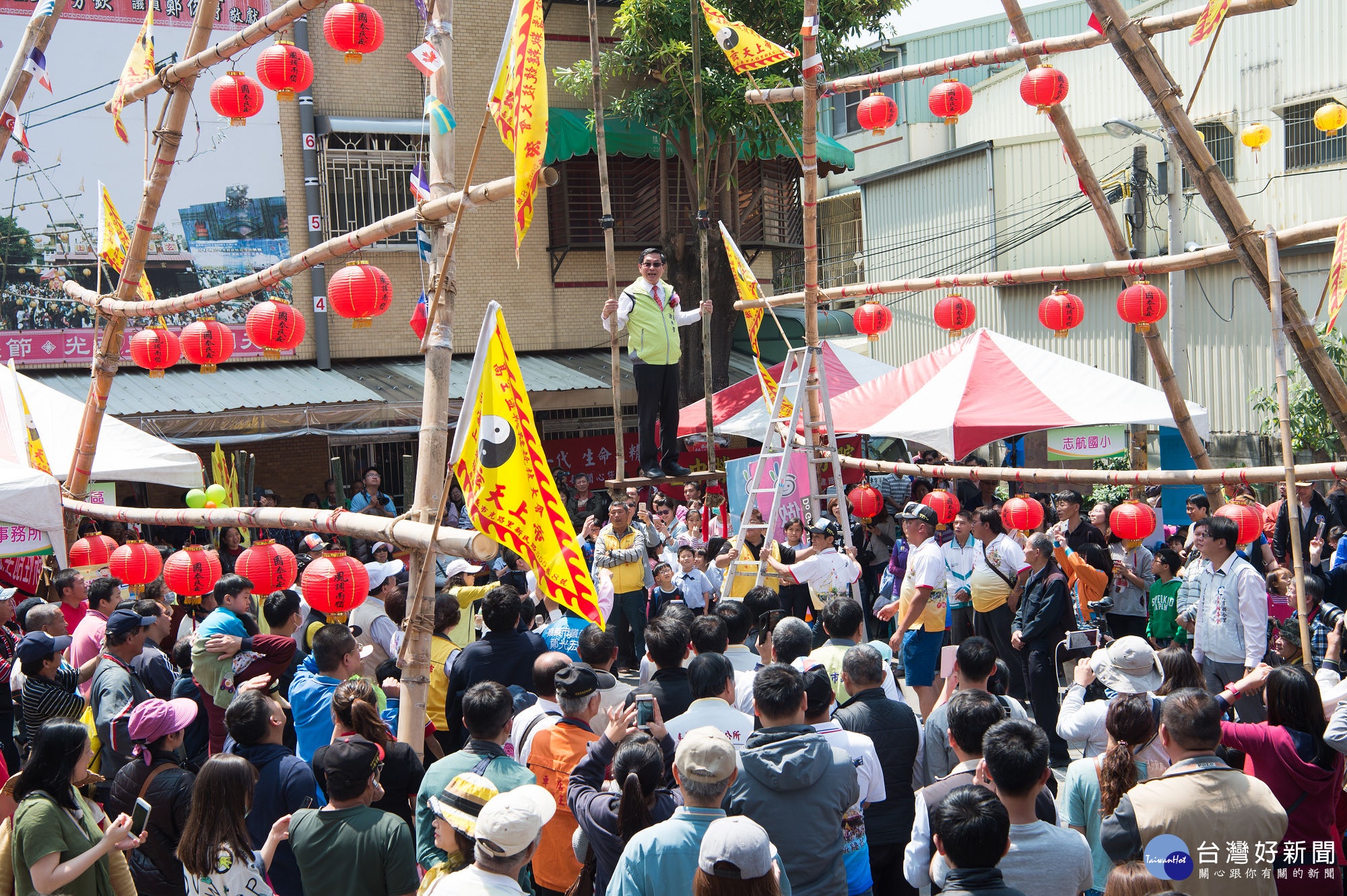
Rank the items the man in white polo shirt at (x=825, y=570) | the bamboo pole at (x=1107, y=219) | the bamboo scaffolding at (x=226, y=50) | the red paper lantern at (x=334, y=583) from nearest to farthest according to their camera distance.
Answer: the bamboo scaffolding at (x=226, y=50), the red paper lantern at (x=334, y=583), the bamboo pole at (x=1107, y=219), the man in white polo shirt at (x=825, y=570)

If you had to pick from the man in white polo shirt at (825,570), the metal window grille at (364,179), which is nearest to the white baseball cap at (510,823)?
the man in white polo shirt at (825,570)

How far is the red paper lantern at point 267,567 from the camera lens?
21.0ft

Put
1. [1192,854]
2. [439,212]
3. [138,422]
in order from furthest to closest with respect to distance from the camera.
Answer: [138,422], [439,212], [1192,854]

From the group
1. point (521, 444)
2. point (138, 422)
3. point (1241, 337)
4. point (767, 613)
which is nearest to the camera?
point (521, 444)

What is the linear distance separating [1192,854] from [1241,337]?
15.8m

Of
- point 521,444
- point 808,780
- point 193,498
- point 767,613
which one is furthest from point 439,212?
point 193,498

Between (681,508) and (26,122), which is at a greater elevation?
(26,122)

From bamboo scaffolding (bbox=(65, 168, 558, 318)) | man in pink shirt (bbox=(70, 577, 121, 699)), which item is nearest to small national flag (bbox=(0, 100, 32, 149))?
bamboo scaffolding (bbox=(65, 168, 558, 318))

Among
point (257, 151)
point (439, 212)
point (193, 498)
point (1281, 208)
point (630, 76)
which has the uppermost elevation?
point (630, 76)

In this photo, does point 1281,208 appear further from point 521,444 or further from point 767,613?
point 521,444

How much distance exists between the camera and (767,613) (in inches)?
261

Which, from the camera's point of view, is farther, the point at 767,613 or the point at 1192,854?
the point at 767,613

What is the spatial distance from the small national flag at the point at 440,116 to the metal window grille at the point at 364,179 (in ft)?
41.6

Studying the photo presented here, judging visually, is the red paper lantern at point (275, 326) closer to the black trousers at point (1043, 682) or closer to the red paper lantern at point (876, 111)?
the red paper lantern at point (876, 111)
